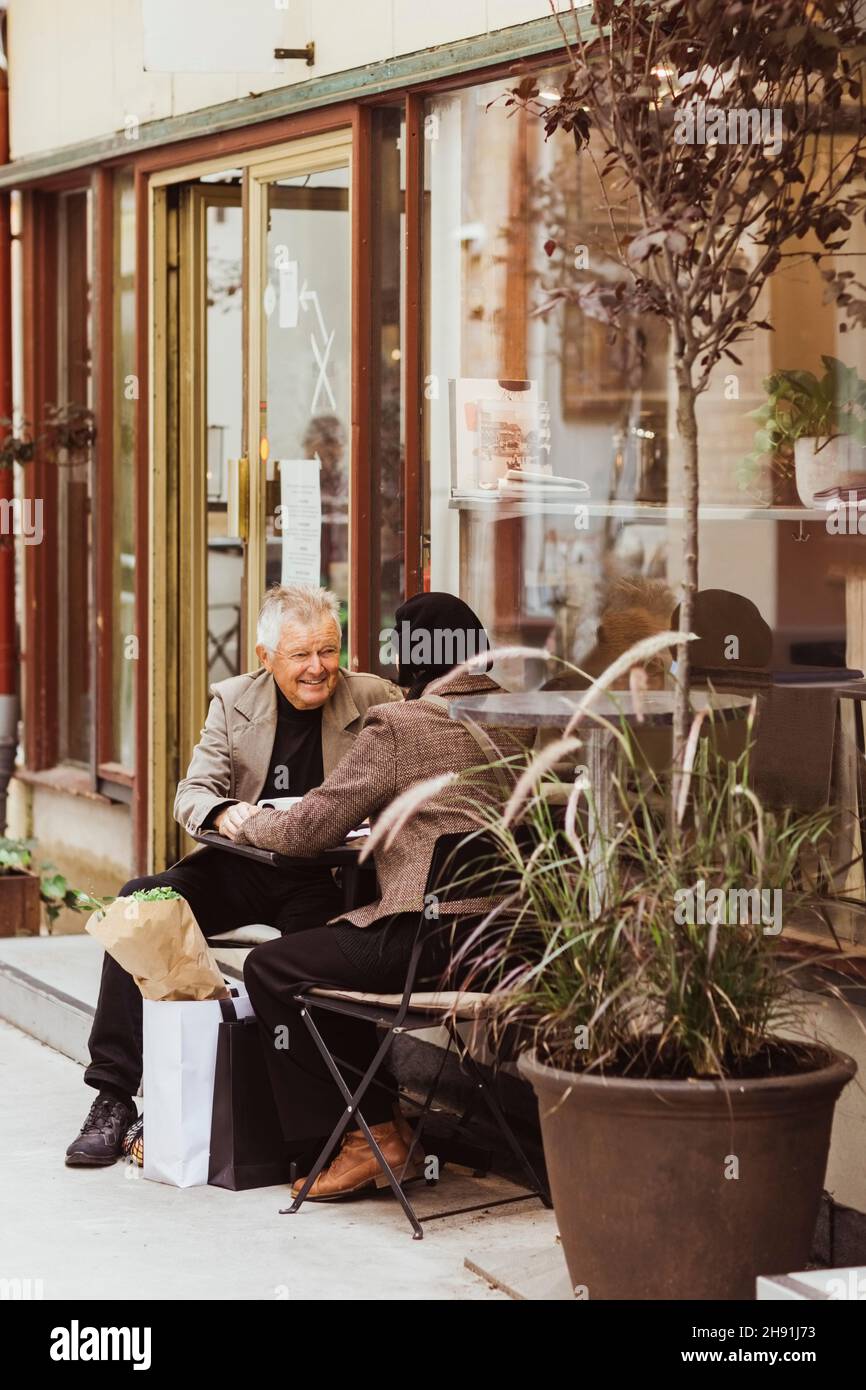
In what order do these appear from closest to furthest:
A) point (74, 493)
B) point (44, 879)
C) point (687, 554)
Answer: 1. point (687, 554)
2. point (44, 879)
3. point (74, 493)

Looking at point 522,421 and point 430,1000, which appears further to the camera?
point 522,421

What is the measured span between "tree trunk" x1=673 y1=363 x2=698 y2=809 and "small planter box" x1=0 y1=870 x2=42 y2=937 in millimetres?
4172

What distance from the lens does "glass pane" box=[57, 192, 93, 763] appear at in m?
8.46

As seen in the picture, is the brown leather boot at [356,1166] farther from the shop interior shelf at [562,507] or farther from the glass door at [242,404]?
the glass door at [242,404]

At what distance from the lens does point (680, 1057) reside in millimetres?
3734

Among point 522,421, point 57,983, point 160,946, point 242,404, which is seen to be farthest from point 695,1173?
point 242,404

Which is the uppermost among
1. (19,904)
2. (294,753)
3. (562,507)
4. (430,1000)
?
(562,507)

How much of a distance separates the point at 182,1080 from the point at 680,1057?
1.65 m

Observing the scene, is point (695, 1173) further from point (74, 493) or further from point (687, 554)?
point (74, 493)

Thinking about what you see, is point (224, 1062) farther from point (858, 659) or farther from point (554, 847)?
point (858, 659)

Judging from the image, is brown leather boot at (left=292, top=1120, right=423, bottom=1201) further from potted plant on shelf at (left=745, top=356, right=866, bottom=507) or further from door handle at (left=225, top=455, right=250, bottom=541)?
door handle at (left=225, top=455, right=250, bottom=541)
